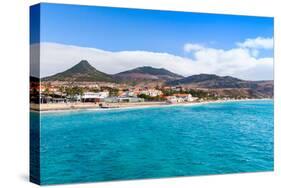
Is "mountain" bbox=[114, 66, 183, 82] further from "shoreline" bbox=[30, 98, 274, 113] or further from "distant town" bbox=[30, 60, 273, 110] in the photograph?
"shoreline" bbox=[30, 98, 274, 113]

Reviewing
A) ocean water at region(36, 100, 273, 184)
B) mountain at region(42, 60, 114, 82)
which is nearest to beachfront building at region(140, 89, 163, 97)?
ocean water at region(36, 100, 273, 184)

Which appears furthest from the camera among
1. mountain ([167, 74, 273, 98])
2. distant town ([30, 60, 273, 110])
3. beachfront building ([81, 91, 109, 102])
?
mountain ([167, 74, 273, 98])

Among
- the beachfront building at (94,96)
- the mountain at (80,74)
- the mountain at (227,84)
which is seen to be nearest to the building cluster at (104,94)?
the beachfront building at (94,96)

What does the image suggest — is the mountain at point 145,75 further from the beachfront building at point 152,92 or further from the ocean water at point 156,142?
the ocean water at point 156,142

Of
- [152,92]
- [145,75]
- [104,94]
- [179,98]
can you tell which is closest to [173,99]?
[179,98]

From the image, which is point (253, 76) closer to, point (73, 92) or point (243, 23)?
point (243, 23)

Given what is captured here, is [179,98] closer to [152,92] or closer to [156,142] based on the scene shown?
[152,92]
